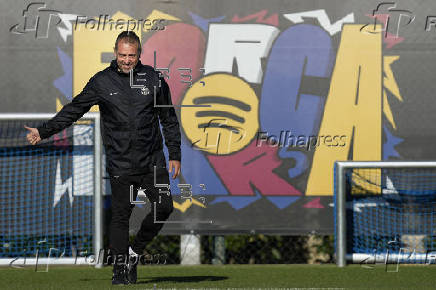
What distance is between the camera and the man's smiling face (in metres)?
6.58

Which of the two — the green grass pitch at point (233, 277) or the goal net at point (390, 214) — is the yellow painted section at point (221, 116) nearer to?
the goal net at point (390, 214)

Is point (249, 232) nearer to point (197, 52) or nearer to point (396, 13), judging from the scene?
point (197, 52)

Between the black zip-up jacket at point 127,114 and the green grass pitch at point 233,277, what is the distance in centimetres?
89

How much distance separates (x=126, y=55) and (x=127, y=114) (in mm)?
402

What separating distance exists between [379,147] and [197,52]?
5.99ft

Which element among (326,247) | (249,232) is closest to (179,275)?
(249,232)

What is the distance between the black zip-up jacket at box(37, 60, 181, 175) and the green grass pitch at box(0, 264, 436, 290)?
0.89 meters

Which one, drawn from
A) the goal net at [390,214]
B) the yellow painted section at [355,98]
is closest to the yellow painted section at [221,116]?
the yellow painted section at [355,98]

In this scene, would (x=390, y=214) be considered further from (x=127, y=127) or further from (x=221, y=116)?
(x=127, y=127)

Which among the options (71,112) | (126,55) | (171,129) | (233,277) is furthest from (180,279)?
(126,55)

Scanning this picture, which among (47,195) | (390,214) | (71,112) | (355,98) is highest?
(355,98)

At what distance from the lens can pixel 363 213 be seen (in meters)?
8.72

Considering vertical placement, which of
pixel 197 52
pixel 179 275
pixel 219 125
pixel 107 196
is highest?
pixel 197 52

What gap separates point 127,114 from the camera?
663cm
